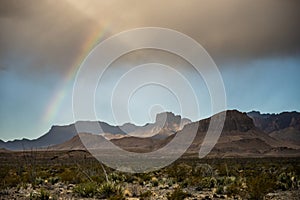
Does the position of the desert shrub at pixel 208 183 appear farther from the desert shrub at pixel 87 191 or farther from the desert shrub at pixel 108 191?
the desert shrub at pixel 87 191

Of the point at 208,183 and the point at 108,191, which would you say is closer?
the point at 108,191

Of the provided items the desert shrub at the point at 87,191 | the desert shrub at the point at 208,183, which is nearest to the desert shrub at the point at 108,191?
the desert shrub at the point at 87,191

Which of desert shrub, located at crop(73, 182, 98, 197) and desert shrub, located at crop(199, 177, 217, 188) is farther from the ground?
desert shrub, located at crop(73, 182, 98, 197)

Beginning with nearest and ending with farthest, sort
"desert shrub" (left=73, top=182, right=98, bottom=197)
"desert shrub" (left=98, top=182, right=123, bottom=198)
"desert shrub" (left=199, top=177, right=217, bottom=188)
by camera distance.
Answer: "desert shrub" (left=98, top=182, right=123, bottom=198) → "desert shrub" (left=73, top=182, right=98, bottom=197) → "desert shrub" (left=199, top=177, right=217, bottom=188)

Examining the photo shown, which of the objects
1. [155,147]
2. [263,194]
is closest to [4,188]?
[263,194]

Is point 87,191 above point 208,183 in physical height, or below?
above

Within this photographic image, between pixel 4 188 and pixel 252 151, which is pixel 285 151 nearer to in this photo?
pixel 252 151

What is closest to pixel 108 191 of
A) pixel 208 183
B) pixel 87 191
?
pixel 87 191

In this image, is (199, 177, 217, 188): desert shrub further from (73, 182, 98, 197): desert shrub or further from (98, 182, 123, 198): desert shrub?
(73, 182, 98, 197): desert shrub

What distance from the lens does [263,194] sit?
57.1ft

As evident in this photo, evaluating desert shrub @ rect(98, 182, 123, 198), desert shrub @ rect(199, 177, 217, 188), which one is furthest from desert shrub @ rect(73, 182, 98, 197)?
desert shrub @ rect(199, 177, 217, 188)

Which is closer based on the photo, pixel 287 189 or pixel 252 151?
pixel 287 189

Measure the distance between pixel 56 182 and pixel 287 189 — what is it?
55.0 ft

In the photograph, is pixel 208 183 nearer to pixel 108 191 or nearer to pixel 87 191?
pixel 108 191
